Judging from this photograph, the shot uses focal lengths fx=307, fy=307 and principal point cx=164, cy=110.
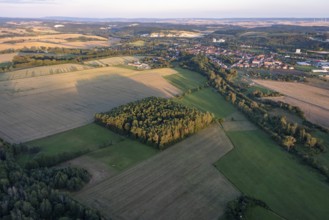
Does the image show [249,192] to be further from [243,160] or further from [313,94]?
[313,94]

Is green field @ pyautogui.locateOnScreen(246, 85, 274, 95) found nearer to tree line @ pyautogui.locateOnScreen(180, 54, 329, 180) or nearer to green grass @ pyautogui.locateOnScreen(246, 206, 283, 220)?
tree line @ pyautogui.locateOnScreen(180, 54, 329, 180)

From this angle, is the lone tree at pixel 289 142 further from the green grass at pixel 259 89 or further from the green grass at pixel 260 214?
the green grass at pixel 259 89

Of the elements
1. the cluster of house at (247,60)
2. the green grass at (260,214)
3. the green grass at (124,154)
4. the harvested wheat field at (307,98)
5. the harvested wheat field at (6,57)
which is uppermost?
the cluster of house at (247,60)

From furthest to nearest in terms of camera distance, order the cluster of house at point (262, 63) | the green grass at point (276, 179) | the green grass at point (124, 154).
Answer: the cluster of house at point (262, 63), the green grass at point (124, 154), the green grass at point (276, 179)

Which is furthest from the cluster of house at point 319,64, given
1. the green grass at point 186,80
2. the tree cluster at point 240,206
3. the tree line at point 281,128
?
the tree cluster at point 240,206

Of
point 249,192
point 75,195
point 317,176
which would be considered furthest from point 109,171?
point 317,176

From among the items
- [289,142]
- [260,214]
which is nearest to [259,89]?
[289,142]

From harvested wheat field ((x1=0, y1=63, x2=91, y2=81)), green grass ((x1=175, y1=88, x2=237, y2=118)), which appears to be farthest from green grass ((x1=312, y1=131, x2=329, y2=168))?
harvested wheat field ((x1=0, y1=63, x2=91, y2=81))

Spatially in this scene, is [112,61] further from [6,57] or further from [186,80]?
[6,57]
